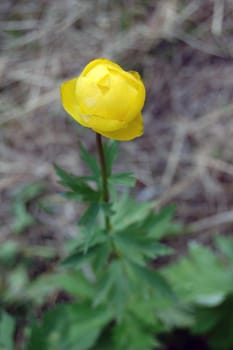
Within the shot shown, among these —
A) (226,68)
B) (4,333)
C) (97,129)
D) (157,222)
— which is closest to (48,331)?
(4,333)

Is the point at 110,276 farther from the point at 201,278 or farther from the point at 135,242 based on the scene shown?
the point at 201,278

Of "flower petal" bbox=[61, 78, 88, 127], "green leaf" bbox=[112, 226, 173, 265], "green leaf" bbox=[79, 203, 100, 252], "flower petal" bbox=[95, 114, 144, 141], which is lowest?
"green leaf" bbox=[112, 226, 173, 265]

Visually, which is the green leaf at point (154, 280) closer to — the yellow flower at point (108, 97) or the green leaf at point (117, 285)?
the green leaf at point (117, 285)

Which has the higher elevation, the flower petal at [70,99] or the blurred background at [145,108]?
the flower petal at [70,99]

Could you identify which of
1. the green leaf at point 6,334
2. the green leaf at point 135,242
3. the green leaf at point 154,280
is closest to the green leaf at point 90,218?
the green leaf at point 135,242

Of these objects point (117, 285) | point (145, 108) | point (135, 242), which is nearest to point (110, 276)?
point (117, 285)

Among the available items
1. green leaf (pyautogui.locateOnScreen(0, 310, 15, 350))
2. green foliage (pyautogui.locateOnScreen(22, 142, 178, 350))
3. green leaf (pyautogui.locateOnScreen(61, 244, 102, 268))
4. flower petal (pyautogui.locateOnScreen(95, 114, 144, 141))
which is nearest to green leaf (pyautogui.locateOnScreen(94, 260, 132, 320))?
green foliage (pyautogui.locateOnScreen(22, 142, 178, 350))

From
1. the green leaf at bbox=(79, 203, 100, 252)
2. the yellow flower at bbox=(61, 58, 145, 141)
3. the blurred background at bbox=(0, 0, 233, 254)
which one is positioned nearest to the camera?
the yellow flower at bbox=(61, 58, 145, 141)

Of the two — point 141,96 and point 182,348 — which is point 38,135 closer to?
point 182,348

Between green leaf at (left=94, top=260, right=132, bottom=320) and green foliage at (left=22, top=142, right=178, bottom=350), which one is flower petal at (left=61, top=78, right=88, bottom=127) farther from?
green leaf at (left=94, top=260, right=132, bottom=320)
